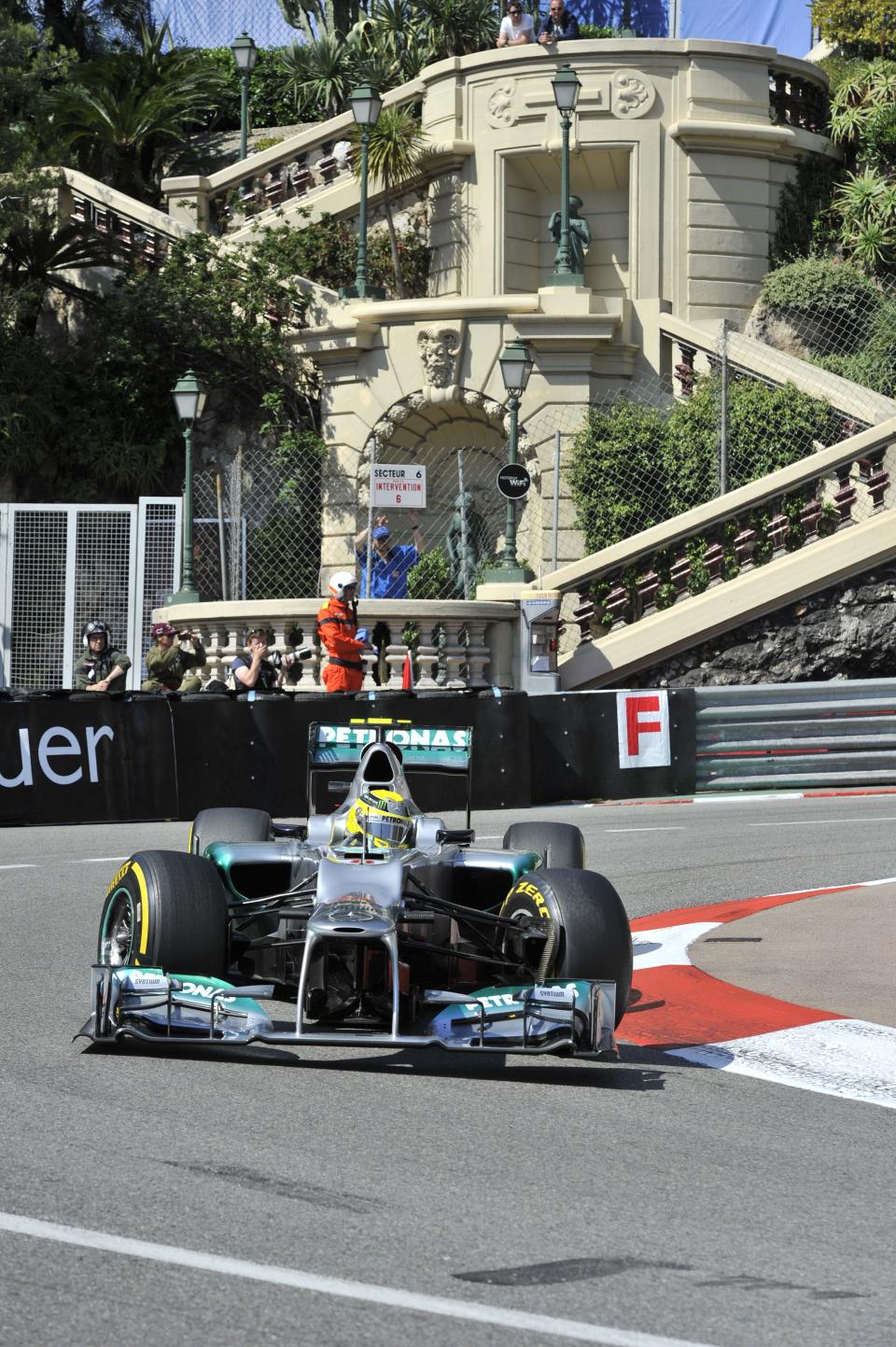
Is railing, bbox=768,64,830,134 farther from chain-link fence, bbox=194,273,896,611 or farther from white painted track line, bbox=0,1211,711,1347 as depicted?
white painted track line, bbox=0,1211,711,1347

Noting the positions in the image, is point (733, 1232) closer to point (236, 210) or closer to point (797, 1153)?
point (797, 1153)

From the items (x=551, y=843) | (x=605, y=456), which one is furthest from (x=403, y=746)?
(x=605, y=456)

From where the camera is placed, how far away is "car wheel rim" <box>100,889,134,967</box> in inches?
309

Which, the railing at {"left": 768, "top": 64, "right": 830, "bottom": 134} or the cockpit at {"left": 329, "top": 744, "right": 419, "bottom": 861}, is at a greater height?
the railing at {"left": 768, "top": 64, "right": 830, "bottom": 134}

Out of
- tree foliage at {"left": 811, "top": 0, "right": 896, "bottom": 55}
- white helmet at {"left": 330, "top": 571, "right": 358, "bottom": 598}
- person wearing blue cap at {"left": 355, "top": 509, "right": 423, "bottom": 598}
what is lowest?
white helmet at {"left": 330, "top": 571, "right": 358, "bottom": 598}

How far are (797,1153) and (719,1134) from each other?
0.30 m

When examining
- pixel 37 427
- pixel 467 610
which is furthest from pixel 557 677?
pixel 37 427

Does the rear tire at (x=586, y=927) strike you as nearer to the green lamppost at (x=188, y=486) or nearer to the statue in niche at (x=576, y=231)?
the green lamppost at (x=188, y=486)

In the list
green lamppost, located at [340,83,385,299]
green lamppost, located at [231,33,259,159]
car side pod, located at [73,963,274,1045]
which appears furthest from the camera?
green lamppost, located at [231,33,259,159]

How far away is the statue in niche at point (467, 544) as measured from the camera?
22.9 meters

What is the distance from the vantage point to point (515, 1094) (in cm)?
686

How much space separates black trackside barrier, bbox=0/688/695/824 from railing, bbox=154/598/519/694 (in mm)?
2711

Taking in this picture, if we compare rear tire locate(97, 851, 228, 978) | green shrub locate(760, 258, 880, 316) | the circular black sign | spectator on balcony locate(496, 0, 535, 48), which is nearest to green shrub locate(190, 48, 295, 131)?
spectator on balcony locate(496, 0, 535, 48)

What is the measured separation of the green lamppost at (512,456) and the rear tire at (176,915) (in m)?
13.9
